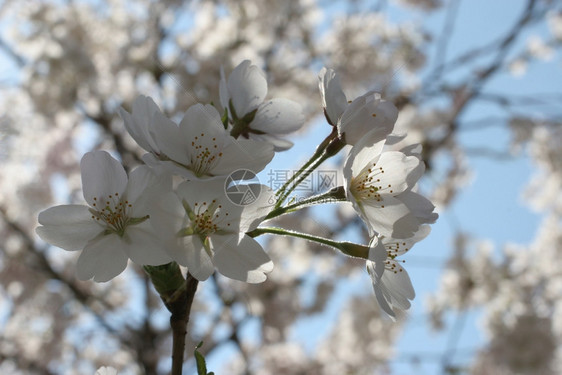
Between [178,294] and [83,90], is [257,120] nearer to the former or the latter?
[178,294]

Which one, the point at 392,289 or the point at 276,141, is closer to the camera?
the point at 392,289

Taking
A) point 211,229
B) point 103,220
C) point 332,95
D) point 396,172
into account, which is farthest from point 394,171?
point 103,220

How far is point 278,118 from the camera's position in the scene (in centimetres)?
72

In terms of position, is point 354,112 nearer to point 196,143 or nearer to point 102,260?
point 196,143

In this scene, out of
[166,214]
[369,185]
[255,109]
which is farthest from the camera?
[255,109]

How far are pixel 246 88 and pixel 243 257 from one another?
10.8 inches

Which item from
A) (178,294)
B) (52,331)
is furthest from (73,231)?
(52,331)

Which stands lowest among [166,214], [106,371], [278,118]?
[106,371]

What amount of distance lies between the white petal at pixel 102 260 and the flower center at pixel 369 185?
27cm

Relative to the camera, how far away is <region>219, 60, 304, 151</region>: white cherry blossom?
70cm

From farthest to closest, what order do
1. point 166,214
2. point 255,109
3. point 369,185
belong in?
1. point 255,109
2. point 369,185
3. point 166,214

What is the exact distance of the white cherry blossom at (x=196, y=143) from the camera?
518mm

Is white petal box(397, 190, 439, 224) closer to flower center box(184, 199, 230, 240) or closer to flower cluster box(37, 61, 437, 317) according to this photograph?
flower cluster box(37, 61, 437, 317)

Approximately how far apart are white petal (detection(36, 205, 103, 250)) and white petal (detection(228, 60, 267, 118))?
0.24 meters
